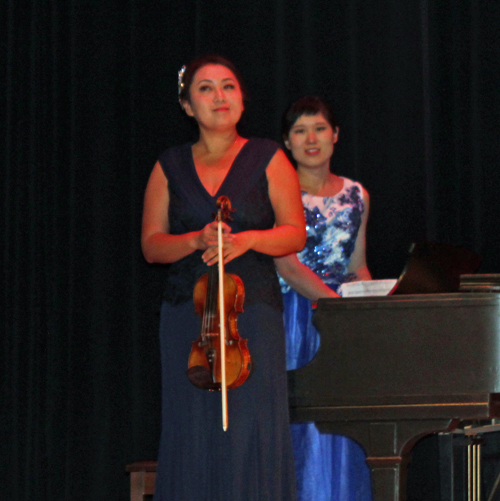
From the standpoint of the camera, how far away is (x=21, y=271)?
4.04 meters

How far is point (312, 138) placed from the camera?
10.2 feet

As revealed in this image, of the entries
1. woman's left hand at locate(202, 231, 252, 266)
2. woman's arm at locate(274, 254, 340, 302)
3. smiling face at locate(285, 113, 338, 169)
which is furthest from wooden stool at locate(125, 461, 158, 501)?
woman's left hand at locate(202, 231, 252, 266)

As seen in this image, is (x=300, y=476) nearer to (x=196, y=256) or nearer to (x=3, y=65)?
(x=196, y=256)

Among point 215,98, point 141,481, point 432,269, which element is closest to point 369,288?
point 432,269

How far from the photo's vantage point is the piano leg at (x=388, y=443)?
218cm

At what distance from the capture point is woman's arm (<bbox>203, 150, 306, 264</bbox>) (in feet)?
7.06

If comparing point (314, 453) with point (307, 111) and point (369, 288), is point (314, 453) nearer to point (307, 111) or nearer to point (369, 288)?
point (369, 288)

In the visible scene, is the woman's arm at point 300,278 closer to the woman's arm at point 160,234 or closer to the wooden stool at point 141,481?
the woman's arm at point 160,234

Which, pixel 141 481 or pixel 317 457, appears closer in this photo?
pixel 317 457

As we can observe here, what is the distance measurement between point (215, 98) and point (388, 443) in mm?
1042

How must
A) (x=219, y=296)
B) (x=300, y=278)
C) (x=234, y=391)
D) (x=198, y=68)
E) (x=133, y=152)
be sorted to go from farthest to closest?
(x=133, y=152) < (x=300, y=278) < (x=198, y=68) < (x=234, y=391) < (x=219, y=296)

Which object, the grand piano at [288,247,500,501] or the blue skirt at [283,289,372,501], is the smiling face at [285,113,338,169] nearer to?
the blue skirt at [283,289,372,501]

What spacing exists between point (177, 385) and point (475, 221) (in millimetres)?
1814

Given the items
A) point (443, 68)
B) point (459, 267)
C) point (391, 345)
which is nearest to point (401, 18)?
point (443, 68)
